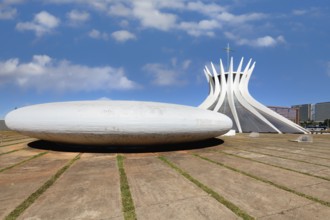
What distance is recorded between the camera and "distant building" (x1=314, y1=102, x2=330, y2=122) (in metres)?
113

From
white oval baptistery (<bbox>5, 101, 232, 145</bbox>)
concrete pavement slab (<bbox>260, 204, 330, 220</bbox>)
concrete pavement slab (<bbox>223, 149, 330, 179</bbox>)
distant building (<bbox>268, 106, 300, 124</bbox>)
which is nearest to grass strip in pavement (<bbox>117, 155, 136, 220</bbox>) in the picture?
concrete pavement slab (<bbox>260, 204, 330, 220</bbox>)

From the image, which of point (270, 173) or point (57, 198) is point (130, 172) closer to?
point (57, 198)

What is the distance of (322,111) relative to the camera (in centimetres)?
11688

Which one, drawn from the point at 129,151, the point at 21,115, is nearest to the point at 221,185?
the point at 129,151

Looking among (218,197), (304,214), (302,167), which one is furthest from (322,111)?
(218,197)

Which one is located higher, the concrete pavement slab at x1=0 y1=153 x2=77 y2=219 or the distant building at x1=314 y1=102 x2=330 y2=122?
the distant building at x1=314 y1=102 x2=330 y2=122

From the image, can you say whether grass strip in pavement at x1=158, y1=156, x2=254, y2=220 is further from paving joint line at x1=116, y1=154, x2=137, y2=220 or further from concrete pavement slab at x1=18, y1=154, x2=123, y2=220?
concrete pavement slab at x1=18, y1=154, x2=123, y2=220

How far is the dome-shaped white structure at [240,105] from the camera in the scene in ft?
87.2

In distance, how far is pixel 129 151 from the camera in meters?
9.22

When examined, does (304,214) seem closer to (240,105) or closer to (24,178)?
(24,178)

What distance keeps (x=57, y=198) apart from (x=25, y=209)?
1.72 feet

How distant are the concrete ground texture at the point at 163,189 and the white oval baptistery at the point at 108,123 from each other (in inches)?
50.3

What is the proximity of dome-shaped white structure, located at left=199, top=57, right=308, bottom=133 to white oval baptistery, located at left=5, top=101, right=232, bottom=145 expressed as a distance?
18.2 m

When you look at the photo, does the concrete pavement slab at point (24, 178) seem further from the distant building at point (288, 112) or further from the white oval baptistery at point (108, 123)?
the distant building at point (288, 112)
